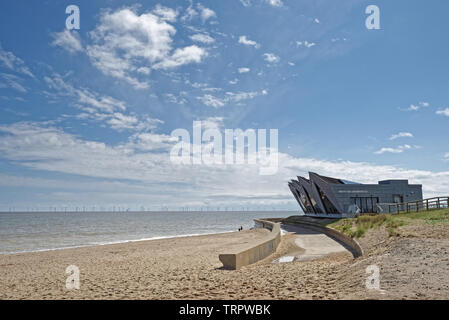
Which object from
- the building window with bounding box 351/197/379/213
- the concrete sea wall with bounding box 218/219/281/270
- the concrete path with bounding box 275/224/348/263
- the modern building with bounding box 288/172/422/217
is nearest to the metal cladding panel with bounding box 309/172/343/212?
the modern building with bounding box 288/172/422/217

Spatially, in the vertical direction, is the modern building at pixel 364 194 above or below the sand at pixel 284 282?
above

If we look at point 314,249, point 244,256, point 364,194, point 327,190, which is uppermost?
point 327,190

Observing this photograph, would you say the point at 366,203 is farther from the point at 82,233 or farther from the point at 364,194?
the point at 82,233

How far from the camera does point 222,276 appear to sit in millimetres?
10000

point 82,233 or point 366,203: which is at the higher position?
point 366,203

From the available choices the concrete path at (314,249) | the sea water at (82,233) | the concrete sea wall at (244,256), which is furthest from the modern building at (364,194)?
the concrete sea wall at (244,256)

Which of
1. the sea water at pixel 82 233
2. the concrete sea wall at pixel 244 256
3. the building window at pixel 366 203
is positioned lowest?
the sea water at pixel 82 233

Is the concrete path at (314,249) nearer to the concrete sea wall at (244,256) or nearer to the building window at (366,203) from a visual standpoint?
the concrete sea wall at (244,256)

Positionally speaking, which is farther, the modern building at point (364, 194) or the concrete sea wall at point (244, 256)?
the modern building at point (364, 194)

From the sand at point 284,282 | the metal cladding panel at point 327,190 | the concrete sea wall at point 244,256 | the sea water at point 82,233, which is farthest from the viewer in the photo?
the metal cladding panel at point 327,190

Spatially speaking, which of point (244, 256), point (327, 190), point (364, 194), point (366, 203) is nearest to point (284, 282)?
point (244, 256)
